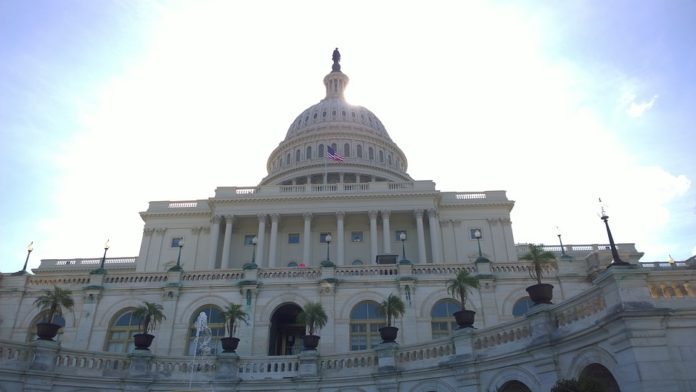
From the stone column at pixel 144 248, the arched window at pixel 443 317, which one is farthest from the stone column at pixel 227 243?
the arched window at pixel 443 317

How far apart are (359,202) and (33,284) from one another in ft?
135

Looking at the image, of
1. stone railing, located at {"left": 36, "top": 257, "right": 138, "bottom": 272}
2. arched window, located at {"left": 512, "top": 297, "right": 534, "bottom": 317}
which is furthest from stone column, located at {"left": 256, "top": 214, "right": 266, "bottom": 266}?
arched window, located at {"left": 512, "top": 297, "right": 534, "bottom": 317}

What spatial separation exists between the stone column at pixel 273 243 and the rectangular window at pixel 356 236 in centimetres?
1028

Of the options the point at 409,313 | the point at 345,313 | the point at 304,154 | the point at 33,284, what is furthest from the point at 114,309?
the point at 304,154

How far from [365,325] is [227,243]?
125 feet

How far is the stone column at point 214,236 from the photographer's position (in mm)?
65938

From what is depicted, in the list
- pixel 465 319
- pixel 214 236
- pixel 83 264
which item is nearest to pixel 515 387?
pixel 465 319

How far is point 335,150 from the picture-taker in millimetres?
104250

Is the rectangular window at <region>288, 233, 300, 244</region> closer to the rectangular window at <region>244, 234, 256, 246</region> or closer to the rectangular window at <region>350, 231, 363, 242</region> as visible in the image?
the rectangular window at <region>244, 234, 256, 246</region>

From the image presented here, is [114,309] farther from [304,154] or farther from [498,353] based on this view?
[304,154]

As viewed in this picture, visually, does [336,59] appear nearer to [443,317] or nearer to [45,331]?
[443,317]

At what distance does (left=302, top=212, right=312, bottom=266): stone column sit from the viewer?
2603 inches

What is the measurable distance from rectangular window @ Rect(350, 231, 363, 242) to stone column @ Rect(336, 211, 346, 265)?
2034 millimetres

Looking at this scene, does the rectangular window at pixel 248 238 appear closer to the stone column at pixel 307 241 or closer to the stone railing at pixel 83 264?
the stone column at pixel 307 241
